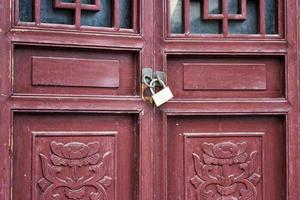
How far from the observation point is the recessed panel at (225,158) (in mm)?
1863

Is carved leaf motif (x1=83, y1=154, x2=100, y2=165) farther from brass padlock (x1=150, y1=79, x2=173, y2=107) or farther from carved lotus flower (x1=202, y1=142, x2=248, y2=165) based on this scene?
carved lotus flower (x1=202, y1=142, x2=248, y2=165)

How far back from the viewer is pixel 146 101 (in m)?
1.83

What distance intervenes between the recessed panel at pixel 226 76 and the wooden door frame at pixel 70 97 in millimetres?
122

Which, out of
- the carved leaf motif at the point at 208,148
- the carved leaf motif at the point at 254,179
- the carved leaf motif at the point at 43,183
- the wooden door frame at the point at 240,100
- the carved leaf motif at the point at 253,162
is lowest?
the carved leaf motif at the point at 254,179

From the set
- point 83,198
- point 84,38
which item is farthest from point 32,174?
point 84,38

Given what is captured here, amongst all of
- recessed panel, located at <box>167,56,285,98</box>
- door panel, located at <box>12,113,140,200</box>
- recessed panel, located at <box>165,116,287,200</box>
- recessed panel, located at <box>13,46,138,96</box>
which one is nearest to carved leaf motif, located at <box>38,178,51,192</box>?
door panel, located at <box>12,113,140,200</box>

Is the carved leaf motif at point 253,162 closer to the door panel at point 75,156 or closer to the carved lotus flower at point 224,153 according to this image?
the carved lotus flower at point 224,153

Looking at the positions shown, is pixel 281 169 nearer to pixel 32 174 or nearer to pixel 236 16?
pixel 236 16

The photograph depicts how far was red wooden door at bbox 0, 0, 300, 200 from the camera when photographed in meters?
1.72

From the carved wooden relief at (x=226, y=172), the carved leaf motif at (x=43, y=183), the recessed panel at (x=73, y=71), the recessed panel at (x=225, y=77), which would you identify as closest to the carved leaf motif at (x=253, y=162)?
the carved wooden relief at (x=226, y=172)

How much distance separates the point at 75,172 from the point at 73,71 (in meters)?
0.34

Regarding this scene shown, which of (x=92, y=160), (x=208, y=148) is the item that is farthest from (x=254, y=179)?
(x=92, y=160)

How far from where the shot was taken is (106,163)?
5.92 feet

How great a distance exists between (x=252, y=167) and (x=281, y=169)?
4.3 inches
